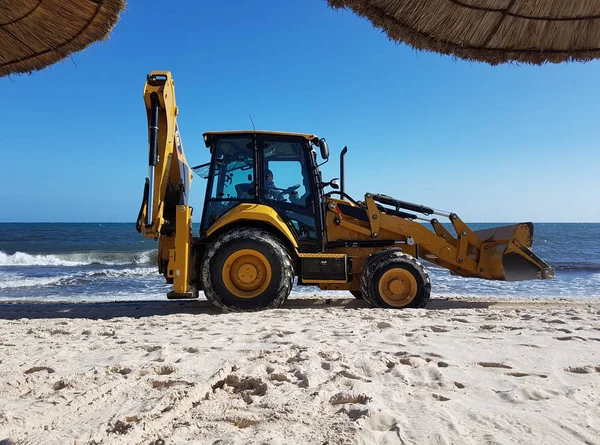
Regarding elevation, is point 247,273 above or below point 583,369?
above

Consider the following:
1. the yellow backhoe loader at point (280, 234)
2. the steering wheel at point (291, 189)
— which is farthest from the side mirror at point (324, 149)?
the steering wheel at point (291, 189)

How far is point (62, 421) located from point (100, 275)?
13852 millimetres

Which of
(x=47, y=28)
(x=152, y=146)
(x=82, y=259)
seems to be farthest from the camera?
(x=82, y=259)

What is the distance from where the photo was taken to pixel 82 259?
2267 cm

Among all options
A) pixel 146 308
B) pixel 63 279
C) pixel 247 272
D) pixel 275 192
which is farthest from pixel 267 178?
pixel 63 279

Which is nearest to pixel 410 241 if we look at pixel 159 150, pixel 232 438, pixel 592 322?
pixel 592 322

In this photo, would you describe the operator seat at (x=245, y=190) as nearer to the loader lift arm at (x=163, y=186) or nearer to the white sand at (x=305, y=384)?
the loader lift arm at (x=163, y=186)

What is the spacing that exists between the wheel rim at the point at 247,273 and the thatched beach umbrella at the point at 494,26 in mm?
4535

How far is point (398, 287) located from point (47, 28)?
18.2ft

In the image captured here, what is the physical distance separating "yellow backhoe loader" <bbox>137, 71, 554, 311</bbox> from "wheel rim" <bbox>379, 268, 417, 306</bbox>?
0.01m

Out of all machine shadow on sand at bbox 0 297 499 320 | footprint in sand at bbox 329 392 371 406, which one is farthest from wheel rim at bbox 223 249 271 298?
footprint in sand at bbox 329 392 371 406

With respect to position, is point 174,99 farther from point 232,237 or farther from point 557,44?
point 557,44

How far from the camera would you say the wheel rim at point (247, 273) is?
6.38 m

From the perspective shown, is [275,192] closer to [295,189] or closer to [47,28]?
[295,189]
